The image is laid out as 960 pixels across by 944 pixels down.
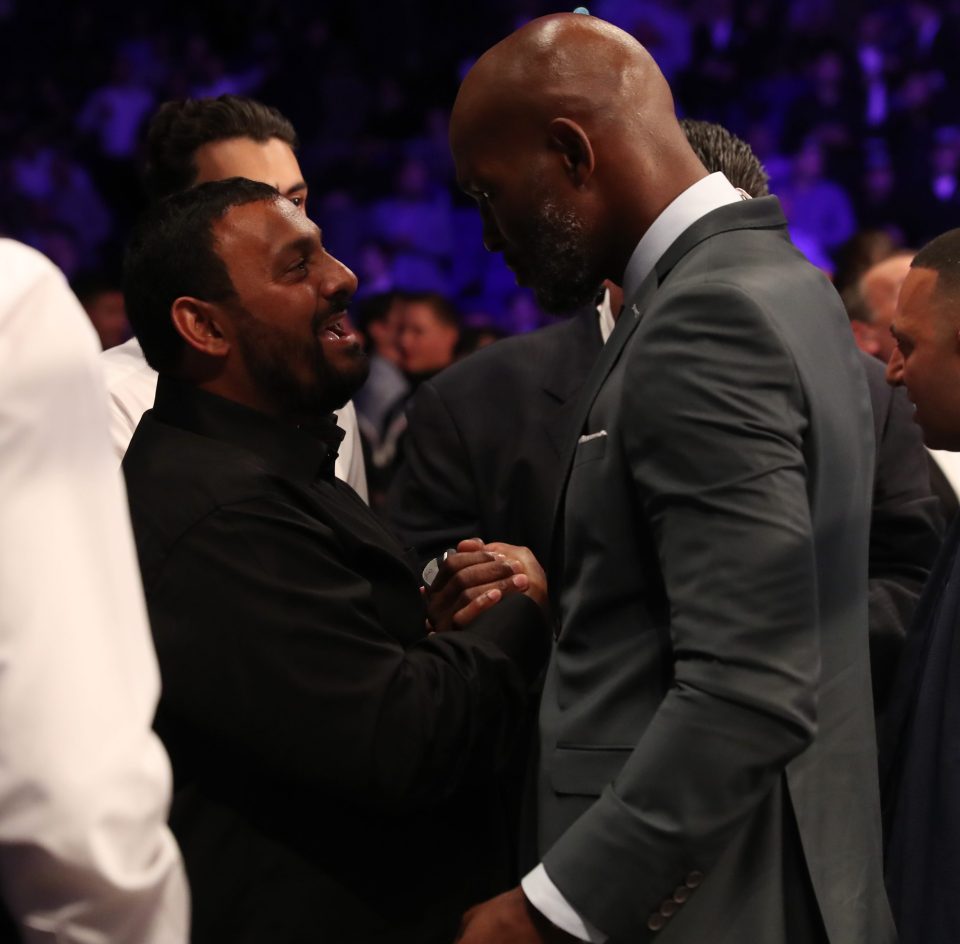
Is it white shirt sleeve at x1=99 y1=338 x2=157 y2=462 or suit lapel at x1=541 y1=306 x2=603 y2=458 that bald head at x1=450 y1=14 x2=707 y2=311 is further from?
white shirt sleeve at x1=99 y1=338 x2=157 y2=462

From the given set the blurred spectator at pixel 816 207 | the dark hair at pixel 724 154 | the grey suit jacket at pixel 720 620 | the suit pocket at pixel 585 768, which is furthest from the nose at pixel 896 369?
the blurred spectator at pixel 816 207

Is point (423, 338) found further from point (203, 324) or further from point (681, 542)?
point (681, 542)

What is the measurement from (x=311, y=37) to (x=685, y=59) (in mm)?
2556

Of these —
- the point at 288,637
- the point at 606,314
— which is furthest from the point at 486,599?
the point at 606,314

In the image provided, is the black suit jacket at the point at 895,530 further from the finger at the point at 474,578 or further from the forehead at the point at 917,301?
the finger at the point at 474,578

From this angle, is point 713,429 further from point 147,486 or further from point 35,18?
point 35,18

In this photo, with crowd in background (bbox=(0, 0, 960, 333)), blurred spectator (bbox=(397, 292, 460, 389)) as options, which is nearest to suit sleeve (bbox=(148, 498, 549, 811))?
blurred spectator (bbox=(397, 292, 460, 389))

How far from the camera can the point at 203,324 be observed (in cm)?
196

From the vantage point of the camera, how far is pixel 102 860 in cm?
98

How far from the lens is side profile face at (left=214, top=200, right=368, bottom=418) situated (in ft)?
6.45

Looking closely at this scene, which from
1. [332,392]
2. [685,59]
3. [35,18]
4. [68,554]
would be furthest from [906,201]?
[68,554]

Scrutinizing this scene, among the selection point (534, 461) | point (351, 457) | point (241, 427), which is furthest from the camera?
point (351, 457)

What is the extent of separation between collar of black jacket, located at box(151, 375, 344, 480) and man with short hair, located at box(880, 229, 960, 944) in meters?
0.95

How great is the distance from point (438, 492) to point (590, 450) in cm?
93
